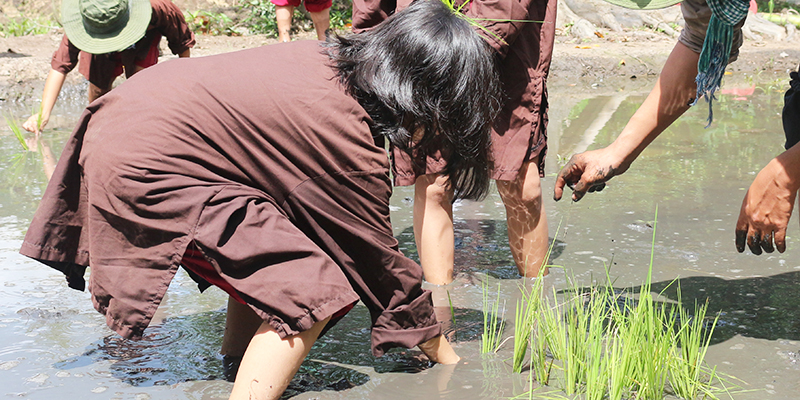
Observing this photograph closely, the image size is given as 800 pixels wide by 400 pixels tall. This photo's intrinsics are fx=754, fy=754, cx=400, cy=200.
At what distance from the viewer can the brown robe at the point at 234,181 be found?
1.80m

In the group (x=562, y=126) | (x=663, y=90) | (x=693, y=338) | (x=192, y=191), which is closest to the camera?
(x=192, y=191)

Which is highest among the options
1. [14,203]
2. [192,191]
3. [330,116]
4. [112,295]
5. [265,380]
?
[330,116]

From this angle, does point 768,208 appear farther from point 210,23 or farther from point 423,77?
point 210,23

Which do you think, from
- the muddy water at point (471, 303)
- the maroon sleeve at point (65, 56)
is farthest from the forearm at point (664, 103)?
the maroon sleeve at point (65, 56)

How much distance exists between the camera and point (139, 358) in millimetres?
2461

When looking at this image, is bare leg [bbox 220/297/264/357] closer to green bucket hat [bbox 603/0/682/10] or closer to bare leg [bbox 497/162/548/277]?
bare leg [bbox 497/162/548/277]

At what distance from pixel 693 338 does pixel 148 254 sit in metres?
1.49

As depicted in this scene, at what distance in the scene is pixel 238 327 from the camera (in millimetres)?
2410

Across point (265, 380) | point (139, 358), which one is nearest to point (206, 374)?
point (139, 358)

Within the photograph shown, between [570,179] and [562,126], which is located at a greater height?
[570,179]

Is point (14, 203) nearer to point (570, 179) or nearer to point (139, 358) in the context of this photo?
point (139, 358)

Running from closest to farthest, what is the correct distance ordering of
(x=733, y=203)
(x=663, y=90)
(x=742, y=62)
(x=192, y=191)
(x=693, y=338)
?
(x=192, y=191) → (x=693, y=338) → (x=663, y=90) → (x=733, y=203) → (x=742, y=62)

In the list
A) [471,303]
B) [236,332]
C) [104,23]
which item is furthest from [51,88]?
[471,303]

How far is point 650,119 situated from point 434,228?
94cm
